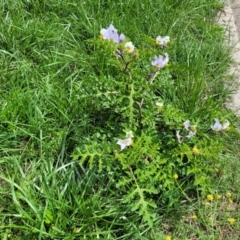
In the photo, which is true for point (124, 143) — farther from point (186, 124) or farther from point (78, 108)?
point (78, 108)

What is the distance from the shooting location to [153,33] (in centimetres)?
321

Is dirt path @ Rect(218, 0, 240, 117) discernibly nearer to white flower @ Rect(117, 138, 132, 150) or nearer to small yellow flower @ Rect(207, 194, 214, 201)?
small yellow flower @ Rect(207, 194, 214, 201)

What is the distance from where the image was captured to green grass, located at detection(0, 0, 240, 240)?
233 centimetres

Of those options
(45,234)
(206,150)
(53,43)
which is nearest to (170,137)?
(206,150)

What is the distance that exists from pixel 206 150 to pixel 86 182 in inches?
23.5

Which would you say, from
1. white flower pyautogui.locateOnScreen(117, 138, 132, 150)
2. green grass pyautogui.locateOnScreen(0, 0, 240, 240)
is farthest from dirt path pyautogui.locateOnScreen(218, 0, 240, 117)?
white flower pyautogui.locateOnScreen(117, 138, 132, 150)

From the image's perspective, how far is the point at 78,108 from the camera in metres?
2.69

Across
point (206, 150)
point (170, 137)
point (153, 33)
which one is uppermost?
point (153, 33)

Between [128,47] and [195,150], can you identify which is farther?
[195,150]

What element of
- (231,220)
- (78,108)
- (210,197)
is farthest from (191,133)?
(78,108)

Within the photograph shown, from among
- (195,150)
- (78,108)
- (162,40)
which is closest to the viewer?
(195,150)

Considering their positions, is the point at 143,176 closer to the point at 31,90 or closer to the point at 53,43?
the point at 31,90

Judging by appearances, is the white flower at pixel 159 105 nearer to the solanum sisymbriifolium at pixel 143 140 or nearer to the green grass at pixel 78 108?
the solanum sisymbriifolium at pixel 143 140

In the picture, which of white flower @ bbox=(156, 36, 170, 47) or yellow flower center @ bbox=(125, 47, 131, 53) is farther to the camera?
white flower @ bbox=(156, 36, 170, 47)
